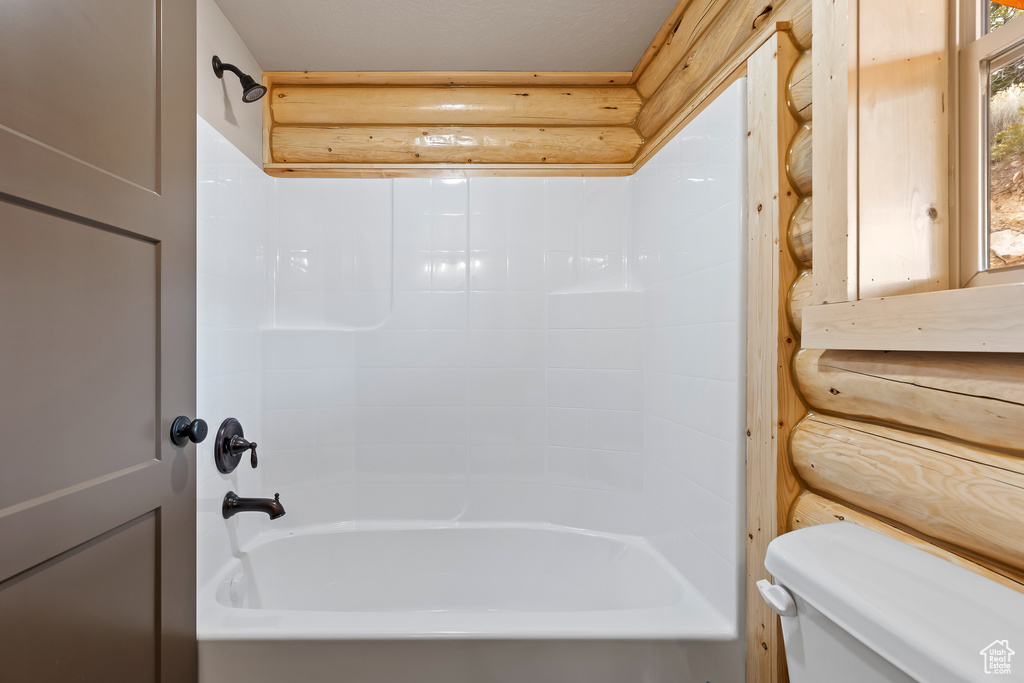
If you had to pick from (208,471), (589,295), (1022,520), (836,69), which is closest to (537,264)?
(589,295)

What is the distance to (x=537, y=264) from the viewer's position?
2188 millimetres

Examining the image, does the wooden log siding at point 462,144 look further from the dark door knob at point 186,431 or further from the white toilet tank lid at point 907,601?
the white toilet tank lid at point 907,601

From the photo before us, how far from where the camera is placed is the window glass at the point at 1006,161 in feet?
2.74

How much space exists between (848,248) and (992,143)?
29 cm

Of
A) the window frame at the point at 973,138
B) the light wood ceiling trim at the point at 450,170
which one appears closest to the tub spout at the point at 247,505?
the light wood ceiling trim at the point at 450,170

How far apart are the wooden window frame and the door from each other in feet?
4.87

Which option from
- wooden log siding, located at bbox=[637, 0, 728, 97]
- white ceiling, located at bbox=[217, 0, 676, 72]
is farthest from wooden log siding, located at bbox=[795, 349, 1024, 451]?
white ceiling, located at bbox=[217, 0, 676, 72]

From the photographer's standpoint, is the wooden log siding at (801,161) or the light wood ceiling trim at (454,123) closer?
the wooden log siding at (801,161)

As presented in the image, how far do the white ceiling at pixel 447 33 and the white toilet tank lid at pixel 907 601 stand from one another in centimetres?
177

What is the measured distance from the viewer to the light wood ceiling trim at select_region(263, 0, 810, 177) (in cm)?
212

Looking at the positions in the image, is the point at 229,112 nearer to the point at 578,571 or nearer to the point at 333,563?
the point at 333,563

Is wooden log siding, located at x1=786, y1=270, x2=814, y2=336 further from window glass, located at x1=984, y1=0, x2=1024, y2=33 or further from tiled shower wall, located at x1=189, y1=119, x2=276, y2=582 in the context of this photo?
tiled shower wall, located at x1=189, y1=119, x2=276, y2=582

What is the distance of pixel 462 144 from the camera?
2164mm

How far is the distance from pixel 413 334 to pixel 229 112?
1.11 meters
